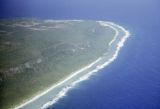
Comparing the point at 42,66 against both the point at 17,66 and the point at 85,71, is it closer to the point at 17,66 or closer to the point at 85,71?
the point at 17,66

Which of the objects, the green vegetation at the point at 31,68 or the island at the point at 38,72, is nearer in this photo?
the island at the point at 38,72

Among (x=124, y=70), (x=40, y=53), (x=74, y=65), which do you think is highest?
(x=40, y=53)

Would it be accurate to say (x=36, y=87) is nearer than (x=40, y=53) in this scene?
Yes

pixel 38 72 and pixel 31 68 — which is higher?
pixel 31 68

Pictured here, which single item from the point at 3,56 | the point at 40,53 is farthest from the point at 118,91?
the point at 3,56

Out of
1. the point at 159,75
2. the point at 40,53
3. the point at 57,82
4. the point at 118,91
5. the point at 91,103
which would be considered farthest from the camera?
the point at 40,53

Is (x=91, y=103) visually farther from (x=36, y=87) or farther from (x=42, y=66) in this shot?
(x=42, y=66)

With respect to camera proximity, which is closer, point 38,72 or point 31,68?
point 38,72

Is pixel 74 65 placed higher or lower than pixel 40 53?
lower

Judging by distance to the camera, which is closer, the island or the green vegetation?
A: the island

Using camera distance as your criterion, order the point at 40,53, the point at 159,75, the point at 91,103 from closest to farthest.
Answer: the point at 91,103 < the point at 159,75 < the point at 40,53

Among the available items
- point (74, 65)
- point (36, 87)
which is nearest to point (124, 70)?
point (74, 65)
